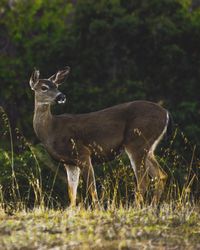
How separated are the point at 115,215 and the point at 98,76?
15.5 m

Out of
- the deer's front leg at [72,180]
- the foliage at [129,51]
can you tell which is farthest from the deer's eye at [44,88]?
the foliage at [129,51]

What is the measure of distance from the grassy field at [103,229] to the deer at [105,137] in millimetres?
2104

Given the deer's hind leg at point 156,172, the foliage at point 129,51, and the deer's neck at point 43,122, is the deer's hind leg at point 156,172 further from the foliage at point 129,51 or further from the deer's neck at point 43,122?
the foliage at point 129,51

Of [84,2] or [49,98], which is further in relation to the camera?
[84,2]

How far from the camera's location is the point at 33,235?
8695 mm

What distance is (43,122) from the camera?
12781mm

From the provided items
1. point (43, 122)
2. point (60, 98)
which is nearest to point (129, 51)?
point (60, 98)

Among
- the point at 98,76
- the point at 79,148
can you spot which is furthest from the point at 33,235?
the point at 98,76

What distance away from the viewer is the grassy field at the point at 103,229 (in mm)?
8211

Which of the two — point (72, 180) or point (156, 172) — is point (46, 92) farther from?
point (156, 172)

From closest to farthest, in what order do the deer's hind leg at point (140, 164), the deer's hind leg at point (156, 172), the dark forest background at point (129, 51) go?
the deer's hind leg at point (140, 164)
the deer's hind leg at point (156, 172)
the dark forest background at point (129, 51)

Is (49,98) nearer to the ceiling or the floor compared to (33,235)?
nearer to the ceiling

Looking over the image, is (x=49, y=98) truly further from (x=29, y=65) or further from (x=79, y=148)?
(x=29, y=65)

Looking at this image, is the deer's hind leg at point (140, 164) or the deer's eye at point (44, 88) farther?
the deer's eye at point (44, 88)
